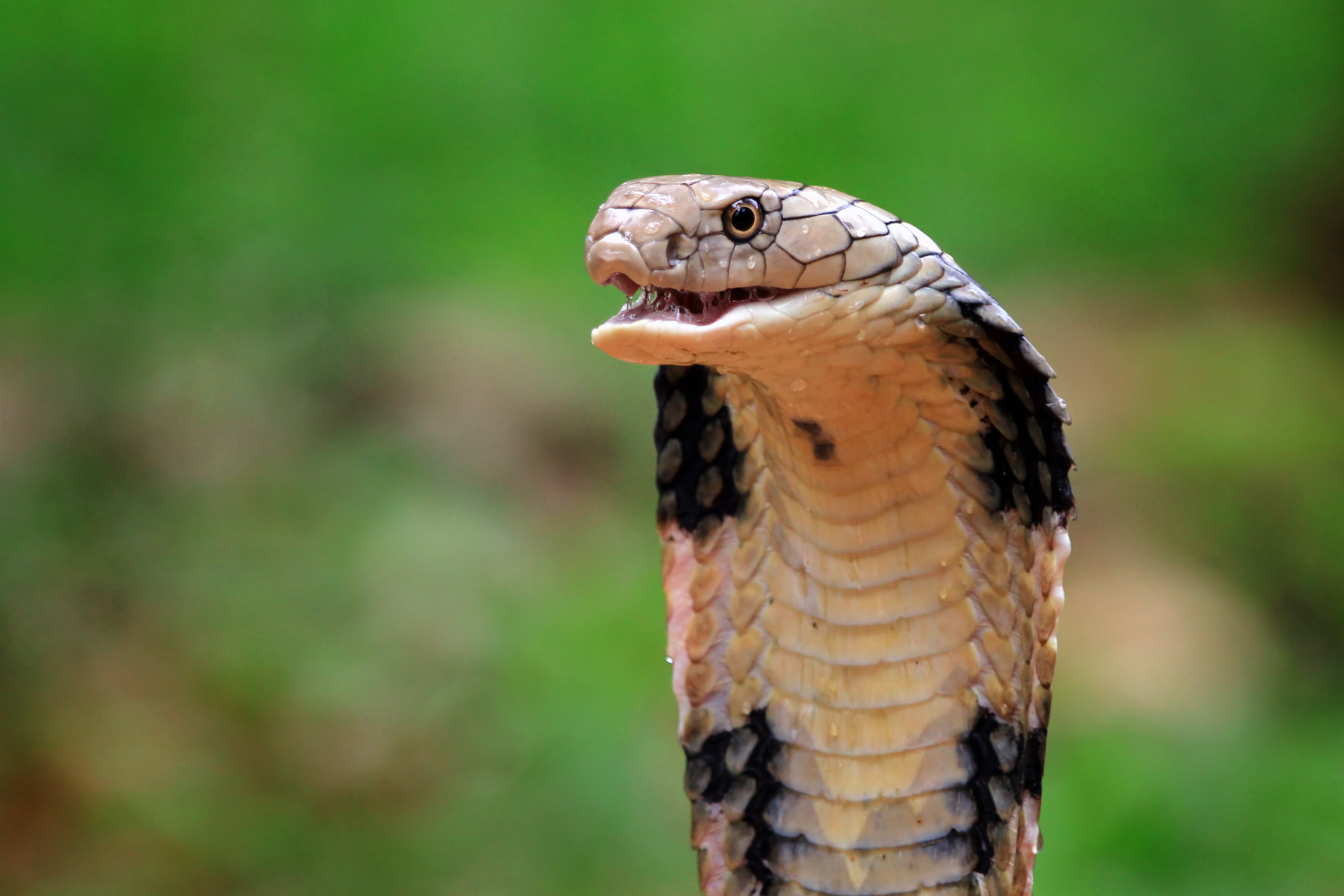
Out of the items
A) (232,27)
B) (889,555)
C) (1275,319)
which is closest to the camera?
(889,555)

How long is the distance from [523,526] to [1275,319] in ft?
9.90

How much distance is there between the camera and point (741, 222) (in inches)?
46.3

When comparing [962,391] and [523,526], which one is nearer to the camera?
[962,391]

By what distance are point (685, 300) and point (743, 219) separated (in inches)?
3.5

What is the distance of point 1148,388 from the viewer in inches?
170

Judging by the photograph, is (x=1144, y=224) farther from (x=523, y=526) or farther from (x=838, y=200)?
(x=838, y=200)

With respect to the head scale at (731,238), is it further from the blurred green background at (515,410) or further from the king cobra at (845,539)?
the blurred green background at (515,410)

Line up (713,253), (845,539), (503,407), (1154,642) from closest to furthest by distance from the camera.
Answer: (713,253) < (845,539) < (1154,642) < (503,407)

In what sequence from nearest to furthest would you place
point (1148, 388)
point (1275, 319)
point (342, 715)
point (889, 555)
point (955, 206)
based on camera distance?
point (889, 555)
point (342, 715)
point (1148, 388)
point (955, 206)
point (1275, 319)

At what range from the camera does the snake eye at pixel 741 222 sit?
1.17 m

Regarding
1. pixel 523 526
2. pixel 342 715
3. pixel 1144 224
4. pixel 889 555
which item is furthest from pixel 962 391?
pixel 1144 224

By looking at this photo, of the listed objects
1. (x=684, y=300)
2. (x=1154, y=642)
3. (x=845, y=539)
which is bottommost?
(x=1154, y=642)

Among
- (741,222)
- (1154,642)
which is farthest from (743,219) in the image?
(1154,642)

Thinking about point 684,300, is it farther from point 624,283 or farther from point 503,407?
point 503,407
